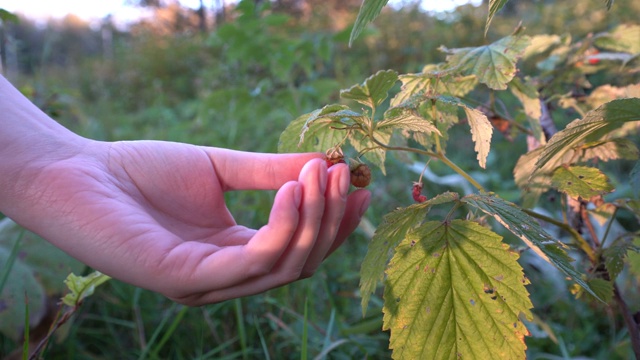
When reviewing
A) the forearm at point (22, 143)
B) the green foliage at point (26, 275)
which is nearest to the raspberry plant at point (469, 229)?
the forearm at point (22, 143)

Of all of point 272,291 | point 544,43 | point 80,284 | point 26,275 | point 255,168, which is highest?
point 544,43

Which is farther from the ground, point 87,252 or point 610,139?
point 610,139

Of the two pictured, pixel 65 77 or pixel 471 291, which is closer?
pixel 471 291

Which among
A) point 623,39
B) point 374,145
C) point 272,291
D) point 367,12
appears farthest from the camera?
point 272,291

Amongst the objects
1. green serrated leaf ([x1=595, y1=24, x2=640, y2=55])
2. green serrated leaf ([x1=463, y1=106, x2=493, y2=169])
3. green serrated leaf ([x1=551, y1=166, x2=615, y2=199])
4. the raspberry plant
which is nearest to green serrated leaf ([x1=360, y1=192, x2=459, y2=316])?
the raspberry plant

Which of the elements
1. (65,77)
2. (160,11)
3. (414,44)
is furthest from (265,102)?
(160,11)

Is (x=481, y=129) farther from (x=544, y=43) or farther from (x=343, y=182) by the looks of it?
(x=544, y=43)

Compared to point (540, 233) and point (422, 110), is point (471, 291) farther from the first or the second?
point (422, 110)

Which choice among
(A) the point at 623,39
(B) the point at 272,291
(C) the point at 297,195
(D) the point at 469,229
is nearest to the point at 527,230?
(D) the point at 469,229
